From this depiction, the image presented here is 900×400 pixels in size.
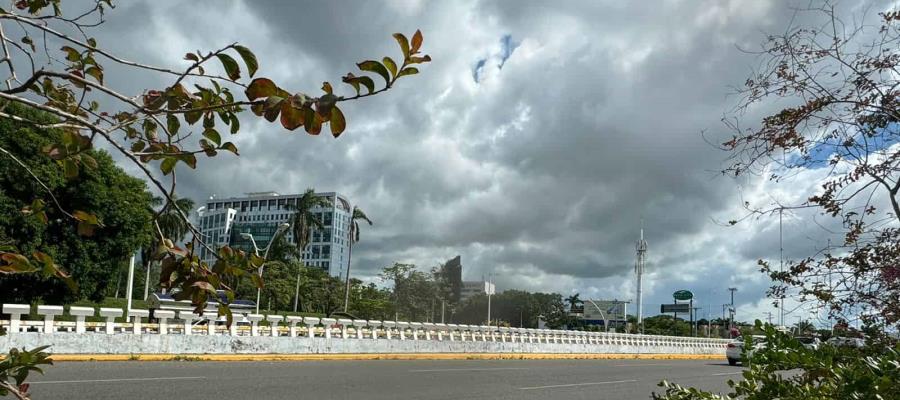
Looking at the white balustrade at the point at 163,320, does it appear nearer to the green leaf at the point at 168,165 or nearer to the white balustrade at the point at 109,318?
the white balustrade at the point at 109,318

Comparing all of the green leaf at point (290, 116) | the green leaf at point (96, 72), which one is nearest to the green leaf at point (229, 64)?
the green leaf at point (290, 116)

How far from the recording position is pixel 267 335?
19.6 m

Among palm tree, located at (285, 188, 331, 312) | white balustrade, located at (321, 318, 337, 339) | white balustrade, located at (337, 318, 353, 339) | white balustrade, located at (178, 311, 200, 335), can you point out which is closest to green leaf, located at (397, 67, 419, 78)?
white balustrade, located at (178, 311, 200, 335)

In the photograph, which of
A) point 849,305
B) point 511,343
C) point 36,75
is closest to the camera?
point 36,75

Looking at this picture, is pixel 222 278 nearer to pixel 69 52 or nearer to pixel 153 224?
pixel 153 224

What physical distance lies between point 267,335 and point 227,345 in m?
1.44

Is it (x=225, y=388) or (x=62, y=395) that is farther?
(x=225, y=388)

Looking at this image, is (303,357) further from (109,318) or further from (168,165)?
(168,165)

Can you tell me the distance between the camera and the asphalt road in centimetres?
1030

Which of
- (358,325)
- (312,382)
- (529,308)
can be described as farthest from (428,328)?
(529,308)

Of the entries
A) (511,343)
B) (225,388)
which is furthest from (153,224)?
(511,343)

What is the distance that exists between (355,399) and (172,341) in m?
8.84

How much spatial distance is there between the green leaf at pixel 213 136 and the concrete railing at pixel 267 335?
22.4ft

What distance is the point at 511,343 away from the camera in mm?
28016
